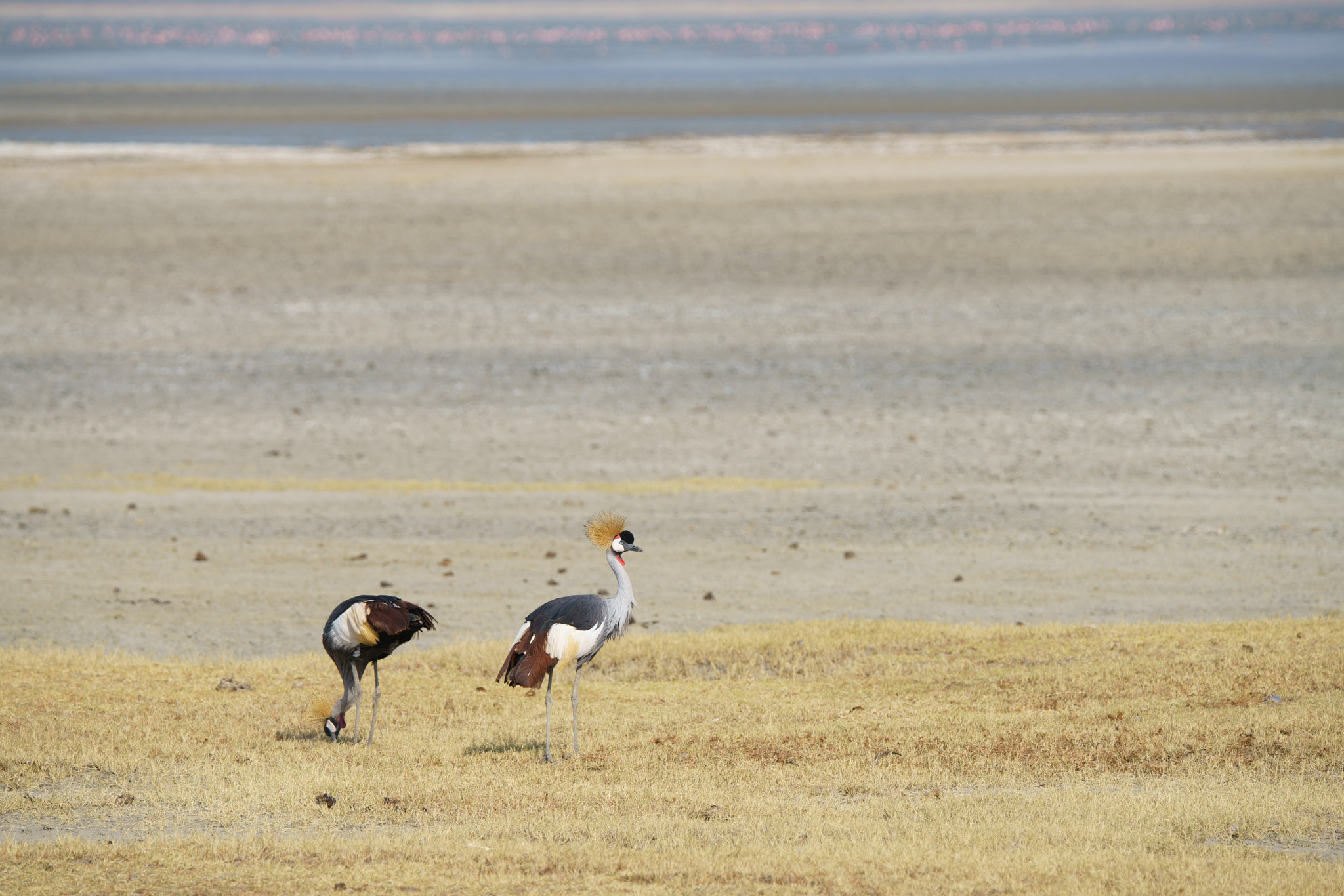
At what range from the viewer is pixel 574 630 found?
11.3 meters

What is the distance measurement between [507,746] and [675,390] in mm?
14093

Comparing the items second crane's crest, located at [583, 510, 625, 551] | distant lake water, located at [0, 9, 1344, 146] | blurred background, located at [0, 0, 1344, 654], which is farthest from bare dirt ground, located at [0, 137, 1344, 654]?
distant lake water, located at [0, 9, 1344, 146]

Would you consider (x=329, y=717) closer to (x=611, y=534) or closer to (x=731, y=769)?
(x=611, y=534)

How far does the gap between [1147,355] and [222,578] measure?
16.8 meters

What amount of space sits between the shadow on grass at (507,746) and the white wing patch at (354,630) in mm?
1141

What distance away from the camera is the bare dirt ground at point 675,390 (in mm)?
17594

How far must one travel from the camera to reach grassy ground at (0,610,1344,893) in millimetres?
8727

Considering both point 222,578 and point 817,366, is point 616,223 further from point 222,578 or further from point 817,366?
point 222,578

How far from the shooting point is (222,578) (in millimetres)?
17609

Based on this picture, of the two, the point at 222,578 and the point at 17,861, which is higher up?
the point at 222,578

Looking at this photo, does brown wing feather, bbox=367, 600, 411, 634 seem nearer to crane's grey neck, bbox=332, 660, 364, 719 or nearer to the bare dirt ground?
crane's grey neck, bbox=332, 660, 364, 719

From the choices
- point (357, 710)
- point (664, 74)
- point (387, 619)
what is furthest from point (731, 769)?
point (664, 74)

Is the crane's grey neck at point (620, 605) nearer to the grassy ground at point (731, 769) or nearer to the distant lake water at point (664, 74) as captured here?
the grassy ground at point (731, 769)

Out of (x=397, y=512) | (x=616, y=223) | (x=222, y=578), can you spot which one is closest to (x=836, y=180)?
(x=616, y=223)
